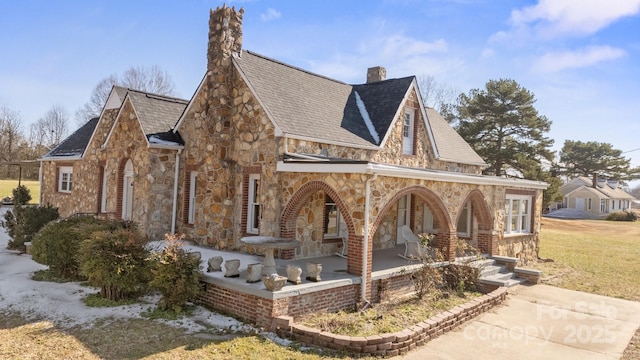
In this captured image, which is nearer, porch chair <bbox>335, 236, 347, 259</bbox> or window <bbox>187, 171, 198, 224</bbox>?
porch chair <bbox>335, 236, 347, 259</bbox>

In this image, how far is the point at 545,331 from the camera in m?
9.35

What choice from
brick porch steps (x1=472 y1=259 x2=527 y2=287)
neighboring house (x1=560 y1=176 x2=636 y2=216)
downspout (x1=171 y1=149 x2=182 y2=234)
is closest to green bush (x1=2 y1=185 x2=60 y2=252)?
downspout (x1=171 y1=149 x2=182 y2=234)

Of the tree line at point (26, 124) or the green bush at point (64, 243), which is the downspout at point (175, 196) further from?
the tree line at point (26, 124)

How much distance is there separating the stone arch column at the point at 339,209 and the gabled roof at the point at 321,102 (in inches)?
70.2

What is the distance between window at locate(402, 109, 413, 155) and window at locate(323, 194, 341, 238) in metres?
4.46

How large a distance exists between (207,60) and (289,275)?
8.02 meters

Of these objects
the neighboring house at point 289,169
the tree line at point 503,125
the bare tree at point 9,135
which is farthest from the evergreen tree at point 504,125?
the bare tree at point 9,135

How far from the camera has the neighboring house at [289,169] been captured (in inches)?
445

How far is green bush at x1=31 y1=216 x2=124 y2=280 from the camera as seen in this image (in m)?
11.0

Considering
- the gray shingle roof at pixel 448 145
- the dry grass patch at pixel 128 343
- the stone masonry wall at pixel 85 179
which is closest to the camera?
the dry grass patch at pixel 128 343

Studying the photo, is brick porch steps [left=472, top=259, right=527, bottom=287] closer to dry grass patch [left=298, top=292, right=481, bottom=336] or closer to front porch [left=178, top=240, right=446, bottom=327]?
dry grass patch [left=298, top=292, right=481, bottom=336]

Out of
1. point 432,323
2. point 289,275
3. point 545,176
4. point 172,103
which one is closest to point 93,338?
point 289,275

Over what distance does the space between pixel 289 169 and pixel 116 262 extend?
472 centimetres

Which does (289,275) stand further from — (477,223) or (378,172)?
(477,223)
